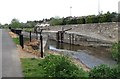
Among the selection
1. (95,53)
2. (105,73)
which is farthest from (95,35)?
(105,73)

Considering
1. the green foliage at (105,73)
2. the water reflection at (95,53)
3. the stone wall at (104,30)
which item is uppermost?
the stone wall at (104,30)

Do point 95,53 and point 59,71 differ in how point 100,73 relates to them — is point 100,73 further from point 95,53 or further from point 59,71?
point 95,53

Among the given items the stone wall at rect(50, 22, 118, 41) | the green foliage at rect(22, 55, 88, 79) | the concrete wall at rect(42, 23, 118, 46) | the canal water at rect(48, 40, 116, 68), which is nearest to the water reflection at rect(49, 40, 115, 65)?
the canal water at rect(48, 40, 116, 68)

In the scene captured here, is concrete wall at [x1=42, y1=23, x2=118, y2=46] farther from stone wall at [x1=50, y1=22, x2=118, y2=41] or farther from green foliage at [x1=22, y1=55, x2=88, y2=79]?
green foliage at [x1=22, y1=55, x2=88, y2=79]

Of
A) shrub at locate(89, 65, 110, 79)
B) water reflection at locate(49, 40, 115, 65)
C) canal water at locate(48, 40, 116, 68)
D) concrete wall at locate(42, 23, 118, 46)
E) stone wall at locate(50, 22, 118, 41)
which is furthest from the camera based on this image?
stone wall at locate(50, 22, 118, 41)

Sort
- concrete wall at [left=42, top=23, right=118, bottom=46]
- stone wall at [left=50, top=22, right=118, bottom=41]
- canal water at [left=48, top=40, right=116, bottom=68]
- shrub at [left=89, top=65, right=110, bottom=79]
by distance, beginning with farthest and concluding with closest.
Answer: stone wall at [left=50, top=22, right=118, bottom=41] → concrete wall at [left=42, top=23, right=118, bottom=46] → canal water at [left=48, top=40, right=116, bottom=68] → shrub at [left=89, top=65, right=110, bottom=79]

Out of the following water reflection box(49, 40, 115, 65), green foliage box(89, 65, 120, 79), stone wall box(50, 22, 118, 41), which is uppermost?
stone wall box(50, 22, 118, 41)

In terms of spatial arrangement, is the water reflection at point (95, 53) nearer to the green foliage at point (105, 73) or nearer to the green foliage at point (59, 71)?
the green foliage at point (59, 71)

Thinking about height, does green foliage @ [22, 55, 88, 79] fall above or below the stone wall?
below

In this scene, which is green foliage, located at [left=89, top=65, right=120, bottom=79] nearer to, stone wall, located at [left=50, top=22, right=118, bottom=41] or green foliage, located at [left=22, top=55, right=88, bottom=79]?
green foliage, located at [left=22, top=55, right=88, bottom=79]

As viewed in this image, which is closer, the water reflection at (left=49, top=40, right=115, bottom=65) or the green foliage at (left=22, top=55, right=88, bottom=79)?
the green foliage at (left=22, top=55, right=88, bottom=79)

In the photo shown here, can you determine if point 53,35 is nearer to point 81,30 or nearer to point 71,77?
point 81,30

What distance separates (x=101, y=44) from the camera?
3381 cm

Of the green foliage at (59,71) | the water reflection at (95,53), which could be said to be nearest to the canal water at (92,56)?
the water reflection at (95,53)
